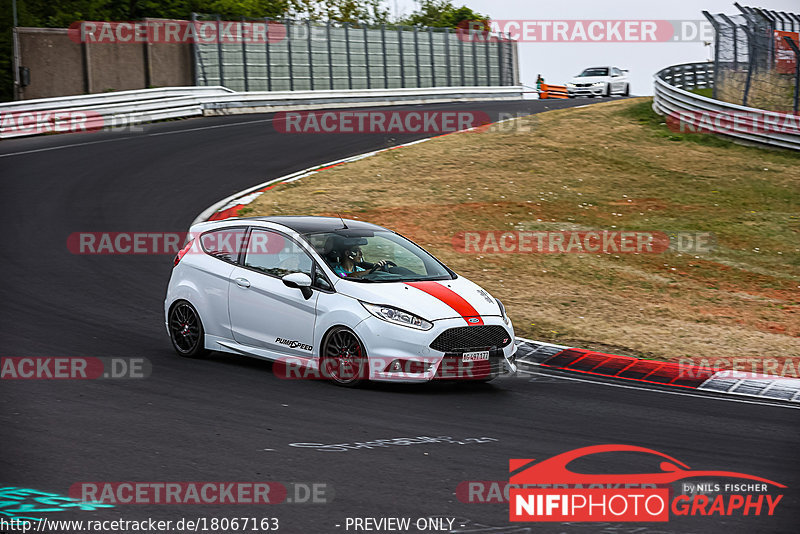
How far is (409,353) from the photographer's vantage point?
9.29m

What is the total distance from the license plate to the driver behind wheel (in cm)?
141

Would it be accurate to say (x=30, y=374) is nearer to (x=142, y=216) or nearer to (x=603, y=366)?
(x=603, y=366)

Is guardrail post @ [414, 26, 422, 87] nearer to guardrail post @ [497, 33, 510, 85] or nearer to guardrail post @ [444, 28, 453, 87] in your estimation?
guardrail post @ [444, 28, 453, 87]

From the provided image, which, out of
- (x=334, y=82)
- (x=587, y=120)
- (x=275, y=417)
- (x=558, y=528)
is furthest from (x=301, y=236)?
(x=334, y=82)

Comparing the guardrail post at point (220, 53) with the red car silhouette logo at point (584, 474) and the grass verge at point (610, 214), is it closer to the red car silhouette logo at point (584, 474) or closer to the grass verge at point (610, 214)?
the grass verge at point (610, 214)

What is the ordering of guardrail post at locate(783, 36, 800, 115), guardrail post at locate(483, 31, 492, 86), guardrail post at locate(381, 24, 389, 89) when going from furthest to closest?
guardrail post at locate(483, 31, 492, 86) → guardrail post at locate(381, 24, 389, 89) → guardrail post at locate(783, 36, 800, 115)

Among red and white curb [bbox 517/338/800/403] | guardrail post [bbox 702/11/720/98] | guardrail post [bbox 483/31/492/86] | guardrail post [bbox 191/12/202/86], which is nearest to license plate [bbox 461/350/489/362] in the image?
red and white curb [bbox 517/338/800/403]

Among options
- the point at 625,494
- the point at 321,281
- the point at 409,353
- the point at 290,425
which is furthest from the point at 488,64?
the point at 625,494

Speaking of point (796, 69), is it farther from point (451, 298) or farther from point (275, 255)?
point (275, 255)

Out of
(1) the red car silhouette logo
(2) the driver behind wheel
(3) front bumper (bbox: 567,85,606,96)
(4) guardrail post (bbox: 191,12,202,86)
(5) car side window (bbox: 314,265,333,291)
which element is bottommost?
(1) the red car silhouette logo

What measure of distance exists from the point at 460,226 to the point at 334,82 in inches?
898

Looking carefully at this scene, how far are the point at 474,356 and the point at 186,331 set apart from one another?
3.39 metres

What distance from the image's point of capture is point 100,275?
46.7 feet

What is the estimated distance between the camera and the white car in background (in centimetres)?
4753
